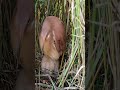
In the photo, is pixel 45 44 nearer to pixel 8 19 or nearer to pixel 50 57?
pixel 50 57

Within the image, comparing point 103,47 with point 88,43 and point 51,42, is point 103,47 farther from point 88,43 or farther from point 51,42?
point 51,42

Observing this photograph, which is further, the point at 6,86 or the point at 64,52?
the point at 6,86

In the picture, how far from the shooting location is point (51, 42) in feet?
4.11

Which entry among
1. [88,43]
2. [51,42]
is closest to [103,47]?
[88,43]

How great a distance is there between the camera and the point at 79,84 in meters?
1.23

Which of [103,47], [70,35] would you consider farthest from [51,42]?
[103,47]

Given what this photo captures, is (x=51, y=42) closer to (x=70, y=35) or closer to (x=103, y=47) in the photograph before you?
(x=70, y=35)

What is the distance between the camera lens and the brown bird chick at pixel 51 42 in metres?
1.24

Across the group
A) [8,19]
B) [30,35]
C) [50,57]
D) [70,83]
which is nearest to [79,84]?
[70,83]

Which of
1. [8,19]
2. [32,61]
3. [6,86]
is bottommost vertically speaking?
[6,86]

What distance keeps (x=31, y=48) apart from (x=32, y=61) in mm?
51

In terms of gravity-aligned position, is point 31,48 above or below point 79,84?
above

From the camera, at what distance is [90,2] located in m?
1.24

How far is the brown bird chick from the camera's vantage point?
1236 mm
